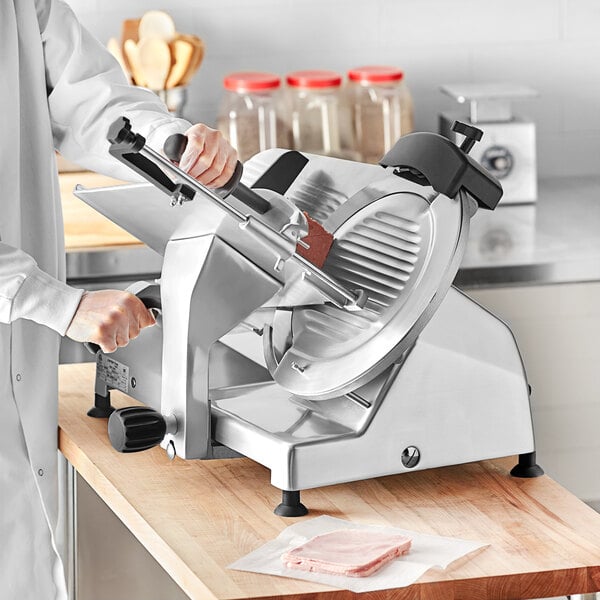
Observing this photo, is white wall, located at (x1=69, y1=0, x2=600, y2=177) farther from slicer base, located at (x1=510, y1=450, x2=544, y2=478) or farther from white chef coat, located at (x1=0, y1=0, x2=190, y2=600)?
slicer base, located at (x1=510, y1=450, x2=544, y2=478)

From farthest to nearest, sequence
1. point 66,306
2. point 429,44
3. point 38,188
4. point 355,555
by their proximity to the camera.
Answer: point 429,44 → point 38,188 → point 66,306 → point 355,555

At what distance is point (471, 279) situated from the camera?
8.07 feet

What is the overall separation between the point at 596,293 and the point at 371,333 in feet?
4.03

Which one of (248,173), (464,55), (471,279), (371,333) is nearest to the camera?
(371,333)

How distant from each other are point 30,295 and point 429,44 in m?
1.86

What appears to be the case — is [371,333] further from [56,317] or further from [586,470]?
[586,470]

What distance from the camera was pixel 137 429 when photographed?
56.2 inches

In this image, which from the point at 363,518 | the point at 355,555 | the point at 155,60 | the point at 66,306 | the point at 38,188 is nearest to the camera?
the point at 355,555

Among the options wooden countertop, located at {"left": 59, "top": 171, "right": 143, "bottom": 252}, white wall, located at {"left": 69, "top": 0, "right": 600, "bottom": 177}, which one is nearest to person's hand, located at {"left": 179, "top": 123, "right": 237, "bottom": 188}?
wooden countertop, located at {"left": 59, "top": 171, "right": 143, "bottom": 252}

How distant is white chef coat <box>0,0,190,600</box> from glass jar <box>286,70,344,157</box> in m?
1.17

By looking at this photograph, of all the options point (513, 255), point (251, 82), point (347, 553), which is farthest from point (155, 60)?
point (347, 553)

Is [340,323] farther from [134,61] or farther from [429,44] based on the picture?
[429,44]

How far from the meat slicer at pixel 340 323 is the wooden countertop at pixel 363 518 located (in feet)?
Answer: 0.12

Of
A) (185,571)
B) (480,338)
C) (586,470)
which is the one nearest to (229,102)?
(586,470)
